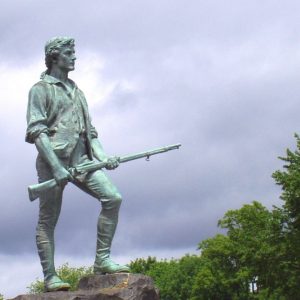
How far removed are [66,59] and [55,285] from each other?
3368 mm

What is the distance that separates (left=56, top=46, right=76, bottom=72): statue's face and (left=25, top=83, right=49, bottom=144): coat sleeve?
457 millimetres

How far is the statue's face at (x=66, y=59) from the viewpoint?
13.6 m

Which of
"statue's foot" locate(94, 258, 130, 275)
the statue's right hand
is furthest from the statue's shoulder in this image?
"statue's foot" locate(94, 258, 130, 275)

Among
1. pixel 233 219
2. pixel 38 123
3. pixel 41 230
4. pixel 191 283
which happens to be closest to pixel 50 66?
pixel 38 123

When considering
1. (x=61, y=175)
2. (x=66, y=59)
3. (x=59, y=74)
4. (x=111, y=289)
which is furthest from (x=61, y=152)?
(x=111, y=289)

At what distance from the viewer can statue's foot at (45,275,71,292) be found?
1295 cm

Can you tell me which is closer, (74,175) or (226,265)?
(74,175)

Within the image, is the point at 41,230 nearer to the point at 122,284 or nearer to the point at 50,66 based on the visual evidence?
the point at 122,284

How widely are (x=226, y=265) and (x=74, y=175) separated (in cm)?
3876

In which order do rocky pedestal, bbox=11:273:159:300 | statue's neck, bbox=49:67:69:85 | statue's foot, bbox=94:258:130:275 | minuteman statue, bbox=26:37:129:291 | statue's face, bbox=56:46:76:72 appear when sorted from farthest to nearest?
statue's neck, bbox=49:67:69:85
statue's face, bbox=56:46:76:72
minuteman statue, bbox=26:37:129:291
statue's foot, bbox=94:258:130:275
rocky pedestal, bbox=11:273:159:300

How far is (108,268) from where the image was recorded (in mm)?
12938

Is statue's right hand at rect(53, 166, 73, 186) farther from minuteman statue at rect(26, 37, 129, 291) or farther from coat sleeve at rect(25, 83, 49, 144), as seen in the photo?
coat sleeve at rect(25, 83, 49, 144)

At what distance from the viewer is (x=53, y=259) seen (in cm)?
1328

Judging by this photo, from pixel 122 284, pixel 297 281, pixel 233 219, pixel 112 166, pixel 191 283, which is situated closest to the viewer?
pixel 122 284
